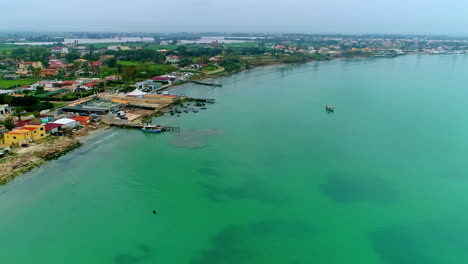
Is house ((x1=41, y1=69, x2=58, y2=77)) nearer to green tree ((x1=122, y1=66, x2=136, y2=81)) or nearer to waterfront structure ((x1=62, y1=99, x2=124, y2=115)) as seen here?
green tree ((x1=122, y1=66, x2=136, y2=81))

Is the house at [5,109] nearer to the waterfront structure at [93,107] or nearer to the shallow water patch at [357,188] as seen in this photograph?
the waterfront structure at [93,107]

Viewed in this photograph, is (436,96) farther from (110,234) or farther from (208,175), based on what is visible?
(110,234)

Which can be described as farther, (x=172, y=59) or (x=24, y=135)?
(x=172, y=59)

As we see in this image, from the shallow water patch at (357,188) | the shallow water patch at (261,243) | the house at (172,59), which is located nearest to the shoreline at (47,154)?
the shallow water patch at (261,243)

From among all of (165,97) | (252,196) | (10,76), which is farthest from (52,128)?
(10,76)

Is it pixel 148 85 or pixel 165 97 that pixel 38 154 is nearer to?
pixel 165 97

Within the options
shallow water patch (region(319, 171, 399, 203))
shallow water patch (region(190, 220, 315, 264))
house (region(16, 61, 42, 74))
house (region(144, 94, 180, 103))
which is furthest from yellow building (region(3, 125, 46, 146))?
house (region(16, 61, 42, 74))

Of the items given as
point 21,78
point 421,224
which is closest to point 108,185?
point 421,224
